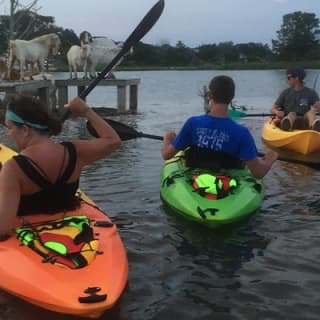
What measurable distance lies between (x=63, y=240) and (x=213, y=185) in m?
2.07

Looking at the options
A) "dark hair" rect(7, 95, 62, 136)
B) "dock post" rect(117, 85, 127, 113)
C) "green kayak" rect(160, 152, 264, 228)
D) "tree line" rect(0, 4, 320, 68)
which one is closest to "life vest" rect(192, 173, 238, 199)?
"green kayak" rect(160, 152, 264, 228)

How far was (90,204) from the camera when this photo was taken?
16.7ft

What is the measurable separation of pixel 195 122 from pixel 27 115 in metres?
2.30

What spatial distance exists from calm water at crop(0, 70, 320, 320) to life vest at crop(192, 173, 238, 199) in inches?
13.2

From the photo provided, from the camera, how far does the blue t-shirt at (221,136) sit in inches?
230

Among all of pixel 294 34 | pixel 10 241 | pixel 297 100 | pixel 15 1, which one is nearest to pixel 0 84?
pixel 297 100

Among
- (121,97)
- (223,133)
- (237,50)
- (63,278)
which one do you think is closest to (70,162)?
(63,278)

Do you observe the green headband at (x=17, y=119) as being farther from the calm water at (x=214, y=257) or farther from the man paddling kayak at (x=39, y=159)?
the calm water at (x=214, y=257)

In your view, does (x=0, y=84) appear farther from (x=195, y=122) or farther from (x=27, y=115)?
(x=27, y=115)

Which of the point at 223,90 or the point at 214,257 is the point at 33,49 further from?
the point at 214,257

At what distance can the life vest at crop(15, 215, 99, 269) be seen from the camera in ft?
13.0

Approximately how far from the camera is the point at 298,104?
1060 centimetres

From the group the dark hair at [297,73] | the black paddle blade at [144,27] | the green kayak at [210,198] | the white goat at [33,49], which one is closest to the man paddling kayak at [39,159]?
the green kayak at [210,198]

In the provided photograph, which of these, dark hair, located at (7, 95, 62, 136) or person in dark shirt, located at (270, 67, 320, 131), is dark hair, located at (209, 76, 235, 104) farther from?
person in dark shirt, located at (270, 67, 320, 131)
